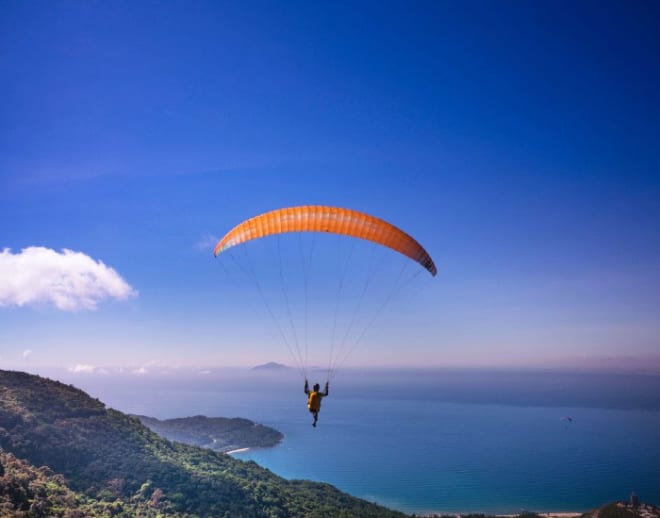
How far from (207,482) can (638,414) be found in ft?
744

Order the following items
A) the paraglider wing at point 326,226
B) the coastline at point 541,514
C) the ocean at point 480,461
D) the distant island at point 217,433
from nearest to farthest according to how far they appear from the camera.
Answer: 1. the paraglider wing at point 326,226
2. the coastline at point 541,514
3. the ocean at point 480,461
4. the distant island at point 217,433

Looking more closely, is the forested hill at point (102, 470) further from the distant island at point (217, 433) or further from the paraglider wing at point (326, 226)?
the distant island at point (217, 433)

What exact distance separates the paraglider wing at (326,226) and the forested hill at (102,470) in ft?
74.7

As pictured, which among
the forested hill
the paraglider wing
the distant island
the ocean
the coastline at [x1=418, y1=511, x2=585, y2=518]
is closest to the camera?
the paraglider wing

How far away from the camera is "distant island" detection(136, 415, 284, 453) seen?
12325cm

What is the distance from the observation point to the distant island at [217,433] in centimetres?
12325

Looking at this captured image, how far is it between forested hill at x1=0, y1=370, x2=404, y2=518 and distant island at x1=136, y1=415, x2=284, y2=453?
79988mm

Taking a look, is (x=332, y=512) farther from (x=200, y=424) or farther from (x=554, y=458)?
(x=200, y=424)

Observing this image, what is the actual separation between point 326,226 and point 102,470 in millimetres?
33884

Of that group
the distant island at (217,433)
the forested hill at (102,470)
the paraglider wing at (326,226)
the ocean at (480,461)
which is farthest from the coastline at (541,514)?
the paraglider wing at (326,226)

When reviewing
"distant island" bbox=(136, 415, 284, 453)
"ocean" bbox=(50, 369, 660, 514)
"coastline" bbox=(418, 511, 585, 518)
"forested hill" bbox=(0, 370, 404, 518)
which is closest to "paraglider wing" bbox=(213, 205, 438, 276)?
"forested hill" bbox=(0, 370, 404, 518)

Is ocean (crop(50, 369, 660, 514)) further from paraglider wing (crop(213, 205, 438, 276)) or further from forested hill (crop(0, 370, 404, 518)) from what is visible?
paraglider wing (crop(213, 205, 438, 276))

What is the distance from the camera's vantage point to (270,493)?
4400 cm

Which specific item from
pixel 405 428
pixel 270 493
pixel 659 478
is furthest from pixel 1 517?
pixel 405 428
